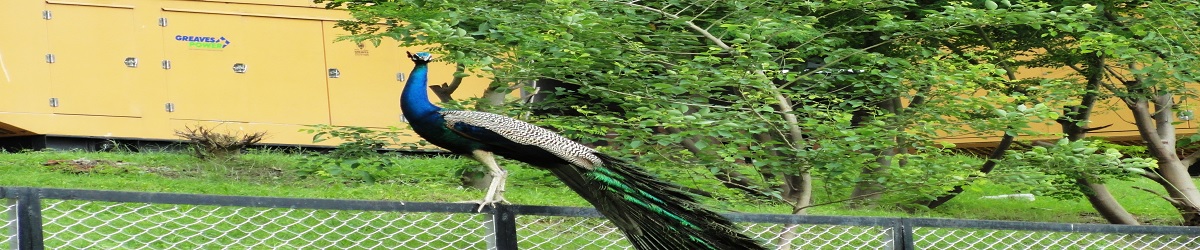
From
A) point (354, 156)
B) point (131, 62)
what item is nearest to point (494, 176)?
point (354, 156)

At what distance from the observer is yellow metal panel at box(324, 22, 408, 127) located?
40.7 feet

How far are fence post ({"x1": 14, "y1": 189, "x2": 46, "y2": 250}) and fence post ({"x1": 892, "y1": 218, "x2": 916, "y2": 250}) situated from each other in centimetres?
276

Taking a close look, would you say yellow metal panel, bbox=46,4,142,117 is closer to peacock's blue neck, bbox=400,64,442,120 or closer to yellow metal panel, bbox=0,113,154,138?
yellow metal panel, bbox=0,113,154,138

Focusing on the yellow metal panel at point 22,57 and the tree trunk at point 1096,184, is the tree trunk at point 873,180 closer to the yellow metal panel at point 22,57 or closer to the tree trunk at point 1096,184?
the tree trunk at point 1096,184

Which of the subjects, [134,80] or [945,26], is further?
[134,80]

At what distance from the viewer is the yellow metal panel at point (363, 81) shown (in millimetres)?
12398

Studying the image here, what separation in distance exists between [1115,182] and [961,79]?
5.62 m

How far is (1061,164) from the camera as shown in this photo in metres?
7.57

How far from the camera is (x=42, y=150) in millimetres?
11242

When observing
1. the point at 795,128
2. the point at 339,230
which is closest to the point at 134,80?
the point at 339,230

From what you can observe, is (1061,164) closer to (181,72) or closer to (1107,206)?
(1107,206)

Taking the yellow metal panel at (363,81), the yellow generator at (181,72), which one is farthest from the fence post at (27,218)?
the yellow metal panel at (363,81)

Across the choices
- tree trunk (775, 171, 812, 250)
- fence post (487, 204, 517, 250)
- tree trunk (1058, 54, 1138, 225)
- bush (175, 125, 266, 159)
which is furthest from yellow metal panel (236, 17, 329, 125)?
fence post (487, 204, 517, 250)

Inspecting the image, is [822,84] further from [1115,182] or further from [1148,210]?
[1115,182]
